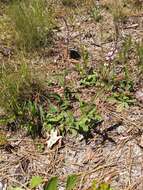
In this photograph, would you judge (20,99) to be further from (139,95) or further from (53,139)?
(139,95)

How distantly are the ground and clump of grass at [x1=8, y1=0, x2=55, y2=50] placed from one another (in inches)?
3.5

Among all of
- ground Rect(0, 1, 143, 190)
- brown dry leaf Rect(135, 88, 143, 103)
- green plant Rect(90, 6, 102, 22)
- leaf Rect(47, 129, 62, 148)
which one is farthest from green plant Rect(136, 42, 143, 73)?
leaf Rect(47, 129, 62, 148)

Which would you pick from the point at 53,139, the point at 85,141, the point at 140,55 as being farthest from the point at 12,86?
the point at 140,55

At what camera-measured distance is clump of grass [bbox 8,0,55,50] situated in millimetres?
3221

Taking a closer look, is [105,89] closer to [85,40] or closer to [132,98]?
[132,98]

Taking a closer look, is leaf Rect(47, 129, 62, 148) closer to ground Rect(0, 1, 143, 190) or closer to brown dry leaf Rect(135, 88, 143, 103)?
ground Rect(0, 1, 143, 190)

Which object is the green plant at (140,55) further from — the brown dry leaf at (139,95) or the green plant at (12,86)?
the green plant at (12,86)

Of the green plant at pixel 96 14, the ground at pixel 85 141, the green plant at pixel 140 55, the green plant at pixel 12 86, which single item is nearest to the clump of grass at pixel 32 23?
the ground at pixel 85 141

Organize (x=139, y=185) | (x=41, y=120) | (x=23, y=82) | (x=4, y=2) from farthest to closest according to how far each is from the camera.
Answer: (x=4, y=2) < (x=23, y=82) < (x=41, y=120) < (x=139, y=185)

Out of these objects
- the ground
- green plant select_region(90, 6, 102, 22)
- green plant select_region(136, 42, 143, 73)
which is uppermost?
green plant select_region(90, 6, 102, 22)

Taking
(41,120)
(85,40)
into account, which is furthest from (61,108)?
(85,40)

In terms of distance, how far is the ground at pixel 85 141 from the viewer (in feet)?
7.33

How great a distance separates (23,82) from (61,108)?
32 cm

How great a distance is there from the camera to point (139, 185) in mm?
2121
